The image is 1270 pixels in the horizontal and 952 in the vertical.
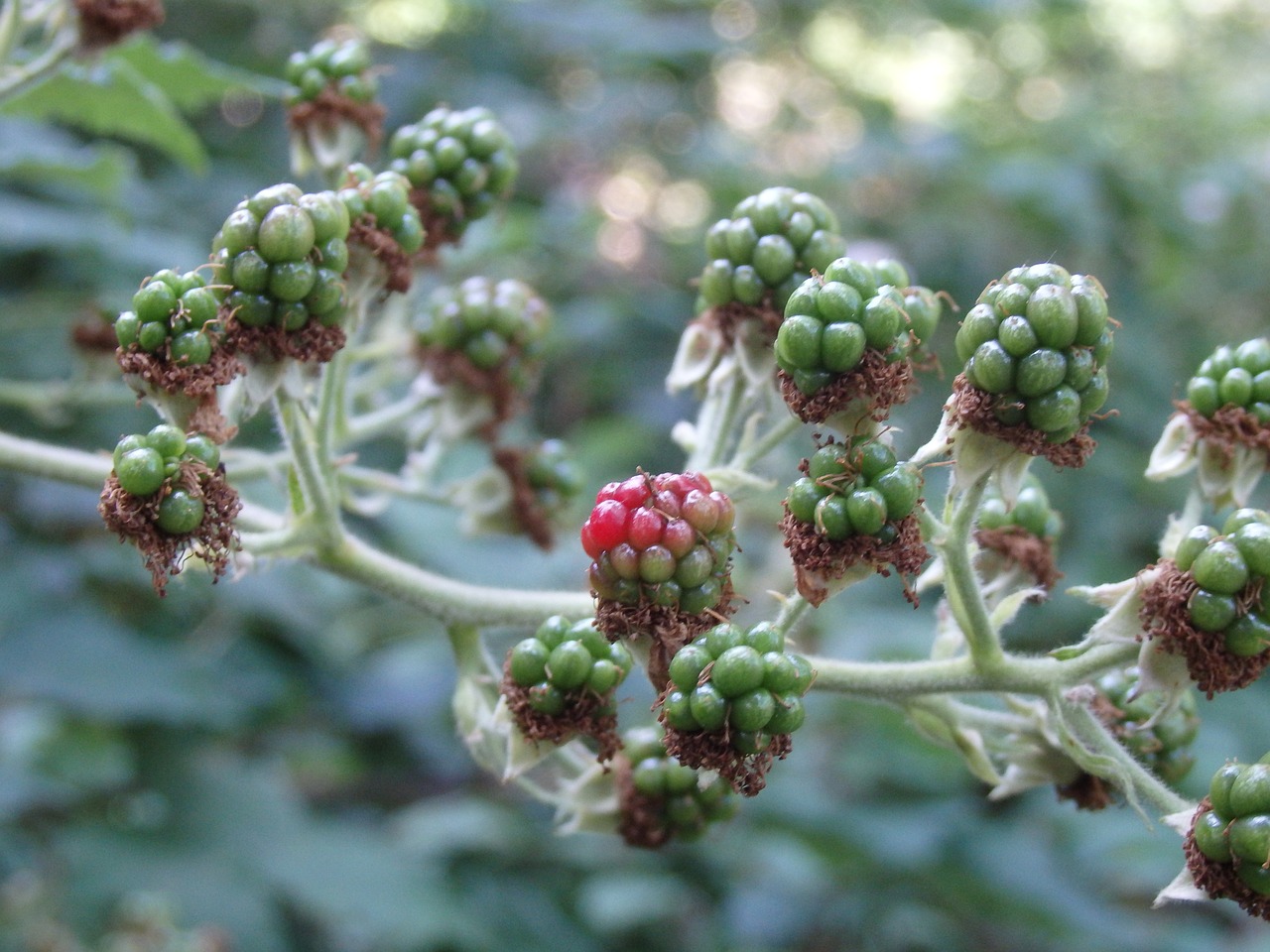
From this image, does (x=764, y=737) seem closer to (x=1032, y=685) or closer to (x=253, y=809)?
(x=1032, y=685)

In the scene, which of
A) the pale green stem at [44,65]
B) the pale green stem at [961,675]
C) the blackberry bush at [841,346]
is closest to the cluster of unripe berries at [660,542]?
the blackberry bush at [841,346]

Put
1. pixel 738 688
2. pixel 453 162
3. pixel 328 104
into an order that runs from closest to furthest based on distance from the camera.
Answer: pixel 738 688
pixel 453 162
pixel 328 104

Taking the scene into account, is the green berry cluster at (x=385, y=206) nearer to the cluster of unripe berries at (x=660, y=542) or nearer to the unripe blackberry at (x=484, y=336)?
the unripe blackberry at (x=484, y=336)

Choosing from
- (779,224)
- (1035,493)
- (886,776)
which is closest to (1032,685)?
(1035,493)

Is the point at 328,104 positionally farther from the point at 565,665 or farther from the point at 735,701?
the point at 735,701

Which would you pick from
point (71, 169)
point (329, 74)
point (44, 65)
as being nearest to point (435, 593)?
point (329, 74)
